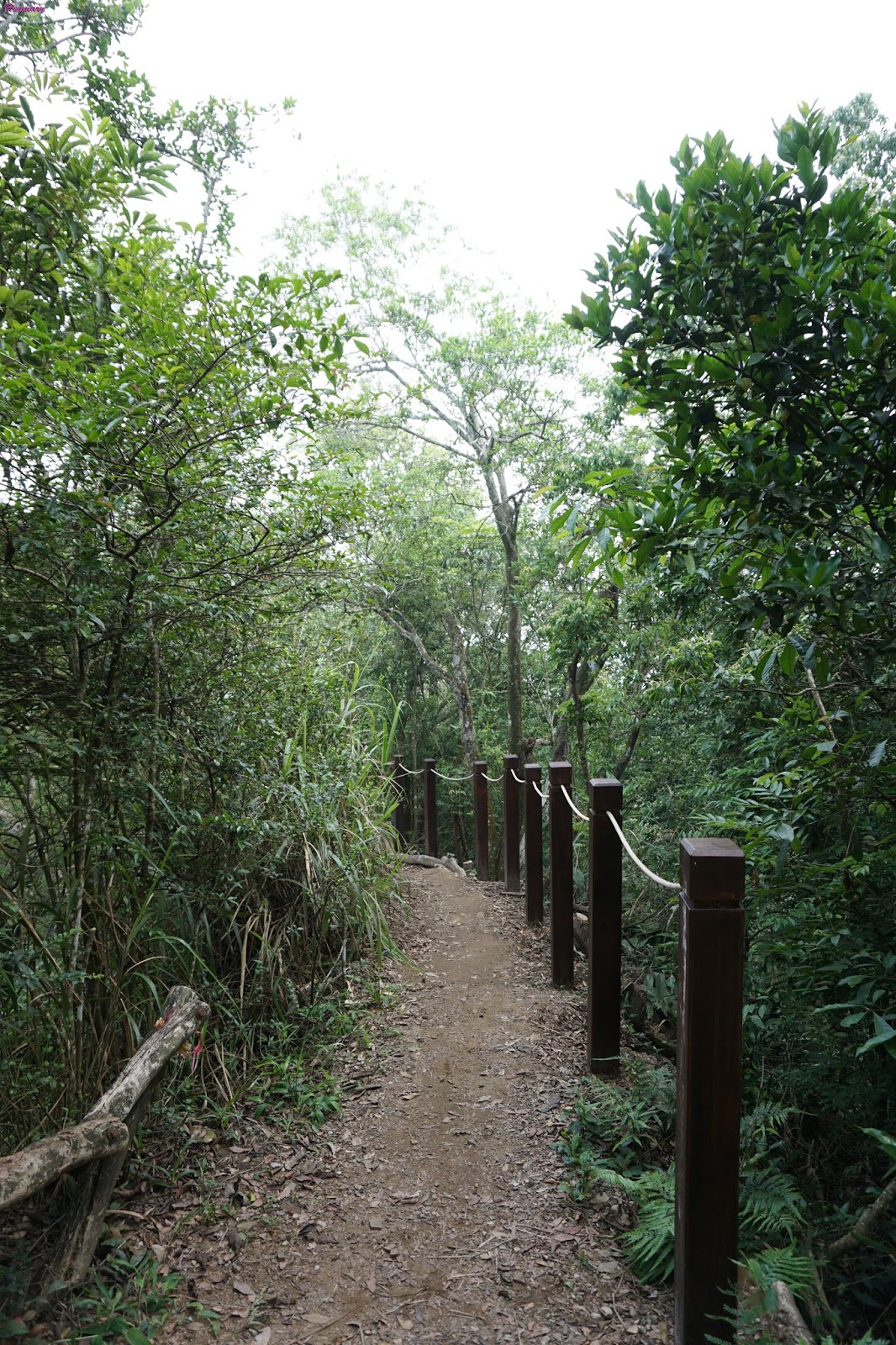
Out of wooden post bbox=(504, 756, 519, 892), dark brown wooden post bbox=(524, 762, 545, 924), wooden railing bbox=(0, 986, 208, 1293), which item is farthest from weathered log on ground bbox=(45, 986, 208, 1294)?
wooden post bbox=(504, 756, 519, 892)

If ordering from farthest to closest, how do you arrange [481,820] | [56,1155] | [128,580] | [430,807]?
[430,807] < [481,820] < [128,580] < [56,1155]

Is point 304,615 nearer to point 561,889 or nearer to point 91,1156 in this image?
point 561,889

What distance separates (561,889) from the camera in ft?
12.7

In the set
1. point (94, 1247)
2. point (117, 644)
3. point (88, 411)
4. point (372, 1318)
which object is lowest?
point (372, 1318)

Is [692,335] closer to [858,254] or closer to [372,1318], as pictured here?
Result: [858,254]

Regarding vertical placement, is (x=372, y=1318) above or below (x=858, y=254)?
below

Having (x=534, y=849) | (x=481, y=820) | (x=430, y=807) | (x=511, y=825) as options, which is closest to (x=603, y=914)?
(x=534, y=849)

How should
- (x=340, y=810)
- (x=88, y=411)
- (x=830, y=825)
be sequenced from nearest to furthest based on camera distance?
1. (x=88, y=411)
2. (x=830, y=825)
3. (x=340, y=810)

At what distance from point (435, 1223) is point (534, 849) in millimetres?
2489

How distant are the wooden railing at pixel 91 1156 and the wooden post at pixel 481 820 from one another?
4.58m

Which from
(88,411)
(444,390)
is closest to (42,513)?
(88,411)

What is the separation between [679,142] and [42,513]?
1.86m

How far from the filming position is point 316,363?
2.50 metres

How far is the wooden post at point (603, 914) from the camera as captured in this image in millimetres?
2891
